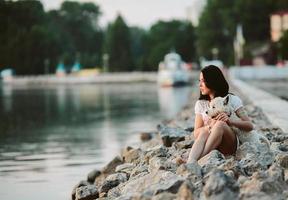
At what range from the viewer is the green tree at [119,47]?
412 ft

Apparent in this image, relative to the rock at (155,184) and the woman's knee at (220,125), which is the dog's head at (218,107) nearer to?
the woman's knee at (220,125)

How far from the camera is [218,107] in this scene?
8.70m

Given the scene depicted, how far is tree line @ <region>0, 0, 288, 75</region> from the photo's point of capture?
380 feet

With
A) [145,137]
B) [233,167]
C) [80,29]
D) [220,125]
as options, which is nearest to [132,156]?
[220,125]

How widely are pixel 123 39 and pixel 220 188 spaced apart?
119 meters

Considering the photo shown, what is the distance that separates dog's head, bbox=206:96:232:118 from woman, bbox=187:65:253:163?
0.15 ft

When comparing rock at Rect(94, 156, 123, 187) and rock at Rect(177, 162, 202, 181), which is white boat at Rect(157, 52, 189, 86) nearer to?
rock at Rect(94, 156, 123, 187)

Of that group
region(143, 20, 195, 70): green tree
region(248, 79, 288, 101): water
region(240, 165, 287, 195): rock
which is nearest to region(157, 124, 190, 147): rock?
region(240, 165, 287, 195): rock

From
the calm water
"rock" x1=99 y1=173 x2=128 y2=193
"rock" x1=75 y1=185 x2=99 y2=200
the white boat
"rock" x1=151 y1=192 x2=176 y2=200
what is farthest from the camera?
the white boat

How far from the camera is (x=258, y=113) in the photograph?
18.8 metres

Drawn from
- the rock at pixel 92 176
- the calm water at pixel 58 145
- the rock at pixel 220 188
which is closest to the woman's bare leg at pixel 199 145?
the rock at pixel 220 188

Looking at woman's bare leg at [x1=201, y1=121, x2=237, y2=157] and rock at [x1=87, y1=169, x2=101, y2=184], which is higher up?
woman's bare leg at [x1=201, y1=121, x2=237, y2=157]

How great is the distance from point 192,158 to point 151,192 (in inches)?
55.1

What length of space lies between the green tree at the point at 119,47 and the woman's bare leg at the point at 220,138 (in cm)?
11703
